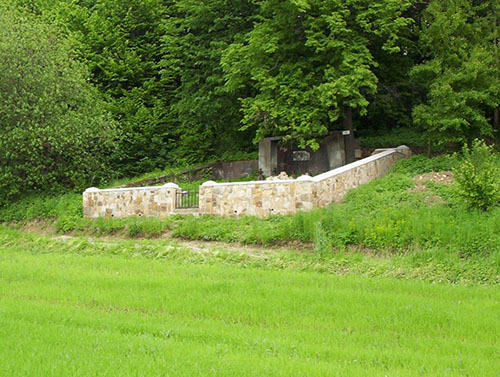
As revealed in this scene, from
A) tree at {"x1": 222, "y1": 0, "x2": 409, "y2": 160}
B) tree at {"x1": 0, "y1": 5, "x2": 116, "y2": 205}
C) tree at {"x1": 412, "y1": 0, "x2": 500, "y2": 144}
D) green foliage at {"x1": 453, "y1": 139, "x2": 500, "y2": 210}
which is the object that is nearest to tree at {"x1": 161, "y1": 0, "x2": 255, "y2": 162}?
tree at {"x1": 222, "y1": 0, "x2": 409, "y2": 160}

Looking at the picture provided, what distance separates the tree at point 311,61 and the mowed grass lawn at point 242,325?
1154 cm

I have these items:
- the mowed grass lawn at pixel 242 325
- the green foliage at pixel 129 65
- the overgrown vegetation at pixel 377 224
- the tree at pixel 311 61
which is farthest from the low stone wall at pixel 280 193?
the green foliage at pixel 129 65

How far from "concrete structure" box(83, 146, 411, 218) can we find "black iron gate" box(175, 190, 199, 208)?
16cm

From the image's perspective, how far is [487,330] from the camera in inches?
332

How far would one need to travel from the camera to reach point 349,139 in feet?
86.2

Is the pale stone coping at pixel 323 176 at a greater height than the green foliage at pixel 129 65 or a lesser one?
lesser

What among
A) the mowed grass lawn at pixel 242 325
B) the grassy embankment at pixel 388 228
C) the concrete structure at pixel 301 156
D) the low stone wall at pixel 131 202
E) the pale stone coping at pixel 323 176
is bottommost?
the mowed grass lawn at pixel 242 325

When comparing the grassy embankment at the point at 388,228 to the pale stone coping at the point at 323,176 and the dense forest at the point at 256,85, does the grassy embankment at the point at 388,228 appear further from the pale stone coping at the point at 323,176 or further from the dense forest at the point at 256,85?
the dense forest at the point at 256,85

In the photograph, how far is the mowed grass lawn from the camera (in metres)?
6.88

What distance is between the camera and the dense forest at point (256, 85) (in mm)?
22891

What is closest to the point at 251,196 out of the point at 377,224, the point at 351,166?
the point at 351,166

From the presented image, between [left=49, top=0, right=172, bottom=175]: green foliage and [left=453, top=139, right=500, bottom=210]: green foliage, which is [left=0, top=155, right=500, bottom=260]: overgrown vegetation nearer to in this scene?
[left=453, top=139, right=500, bottom=210]: green foliage

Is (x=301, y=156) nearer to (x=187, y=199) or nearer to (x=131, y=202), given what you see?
(x=187, y=199)

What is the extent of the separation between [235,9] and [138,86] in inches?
359
